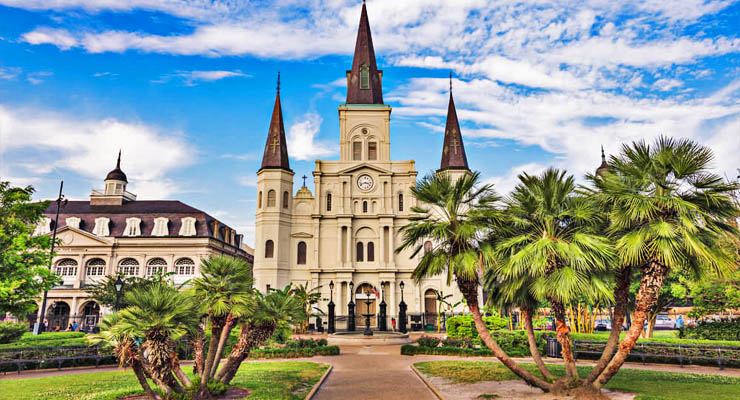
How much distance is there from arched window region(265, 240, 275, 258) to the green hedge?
72.9ft

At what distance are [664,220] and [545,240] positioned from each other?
2593 mm

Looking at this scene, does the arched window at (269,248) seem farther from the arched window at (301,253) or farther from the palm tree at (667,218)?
the palm tree at (667,218)

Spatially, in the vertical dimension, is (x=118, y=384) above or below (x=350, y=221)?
below

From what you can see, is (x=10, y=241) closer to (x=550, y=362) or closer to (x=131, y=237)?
(x=550, y=362)

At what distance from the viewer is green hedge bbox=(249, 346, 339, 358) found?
2160 centimetres

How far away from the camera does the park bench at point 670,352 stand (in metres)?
16.8

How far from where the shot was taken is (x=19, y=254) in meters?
20.0

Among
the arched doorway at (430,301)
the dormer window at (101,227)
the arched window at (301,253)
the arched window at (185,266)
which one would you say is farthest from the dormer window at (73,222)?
the arched doorway at (430,301)

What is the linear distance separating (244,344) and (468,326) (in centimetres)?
1622

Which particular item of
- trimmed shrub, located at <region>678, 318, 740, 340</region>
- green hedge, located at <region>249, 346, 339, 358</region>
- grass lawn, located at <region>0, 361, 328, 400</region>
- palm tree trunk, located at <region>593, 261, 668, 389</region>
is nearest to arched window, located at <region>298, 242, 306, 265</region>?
green hedge, located at <region>249, 346, 339, 358</region>

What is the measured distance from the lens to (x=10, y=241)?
19.3m

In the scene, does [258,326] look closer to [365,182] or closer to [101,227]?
[365,182]

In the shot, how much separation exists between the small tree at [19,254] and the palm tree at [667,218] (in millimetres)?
21082

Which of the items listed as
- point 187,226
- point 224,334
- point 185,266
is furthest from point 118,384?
point 187,226
